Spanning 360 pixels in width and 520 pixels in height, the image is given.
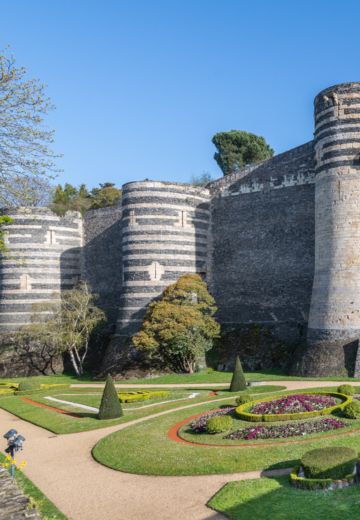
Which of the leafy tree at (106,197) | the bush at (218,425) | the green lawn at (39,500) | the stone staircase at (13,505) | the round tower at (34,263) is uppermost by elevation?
the leafy tree at (106,197)

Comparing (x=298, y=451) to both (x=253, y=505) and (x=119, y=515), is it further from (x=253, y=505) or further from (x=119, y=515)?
(x=119, y=515)

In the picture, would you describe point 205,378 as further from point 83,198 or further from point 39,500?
point 83,198

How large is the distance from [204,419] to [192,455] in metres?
3.56

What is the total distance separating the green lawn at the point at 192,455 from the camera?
12.3 m

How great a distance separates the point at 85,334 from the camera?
36.6 metres

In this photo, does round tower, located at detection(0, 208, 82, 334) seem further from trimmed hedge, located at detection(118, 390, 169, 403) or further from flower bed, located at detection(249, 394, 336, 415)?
flower bed, located at detection(249, 394, 336, 415)

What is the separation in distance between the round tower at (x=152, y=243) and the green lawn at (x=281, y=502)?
2249cm

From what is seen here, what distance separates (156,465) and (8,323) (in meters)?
27.4

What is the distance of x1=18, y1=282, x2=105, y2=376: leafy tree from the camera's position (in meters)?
35.1

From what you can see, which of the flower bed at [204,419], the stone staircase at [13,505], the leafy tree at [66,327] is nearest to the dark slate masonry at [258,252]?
the leafy tree at [66,327]

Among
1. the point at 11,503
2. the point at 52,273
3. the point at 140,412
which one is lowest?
the point at 140,412

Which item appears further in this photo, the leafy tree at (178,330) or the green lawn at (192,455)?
the leafy tree at (178,330)

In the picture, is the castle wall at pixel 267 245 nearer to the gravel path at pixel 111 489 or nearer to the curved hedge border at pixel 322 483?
the gravel path at pixel 111 489

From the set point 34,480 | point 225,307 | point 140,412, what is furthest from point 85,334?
point 34,480
